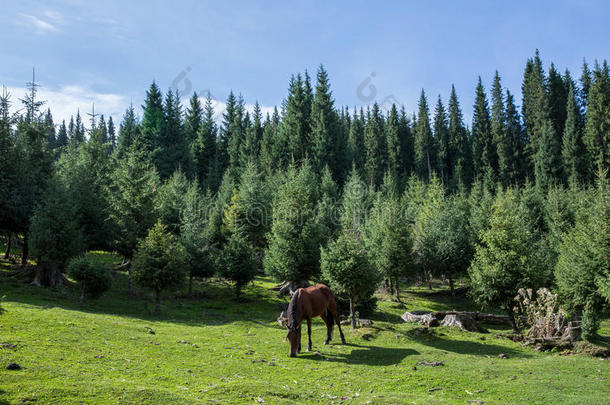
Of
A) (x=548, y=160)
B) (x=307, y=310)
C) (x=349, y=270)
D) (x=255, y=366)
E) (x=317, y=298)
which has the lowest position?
(x=255, y=366)

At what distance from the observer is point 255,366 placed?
15805mm

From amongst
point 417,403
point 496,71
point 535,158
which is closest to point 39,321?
point 417,403

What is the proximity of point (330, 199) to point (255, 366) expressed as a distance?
42487 mm

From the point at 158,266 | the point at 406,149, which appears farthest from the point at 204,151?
the point at 158,266

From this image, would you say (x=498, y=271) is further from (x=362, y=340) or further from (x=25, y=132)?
(x=25, y=132)

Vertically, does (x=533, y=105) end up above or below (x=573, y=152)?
above

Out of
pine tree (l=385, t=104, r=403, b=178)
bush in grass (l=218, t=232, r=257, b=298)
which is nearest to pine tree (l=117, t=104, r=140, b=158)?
bush in grass (l=218, t=232, r=257, b=298)

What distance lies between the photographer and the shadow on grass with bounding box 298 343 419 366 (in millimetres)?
17188

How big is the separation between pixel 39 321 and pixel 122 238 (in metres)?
18.2

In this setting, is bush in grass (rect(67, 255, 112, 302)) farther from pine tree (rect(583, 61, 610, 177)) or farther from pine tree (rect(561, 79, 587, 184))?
pine tree (rect(583, 61, 610, 177))

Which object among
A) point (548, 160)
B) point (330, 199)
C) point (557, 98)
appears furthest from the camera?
point (557, 98)

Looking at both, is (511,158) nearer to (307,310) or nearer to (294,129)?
(294,129)

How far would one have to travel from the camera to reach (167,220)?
154 ft

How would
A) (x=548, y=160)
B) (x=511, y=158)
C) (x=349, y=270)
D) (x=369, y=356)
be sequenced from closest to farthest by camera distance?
(x=369, y=356) → (x=349, y=270) → (x=548, y=160) → (x=511, y=158)
